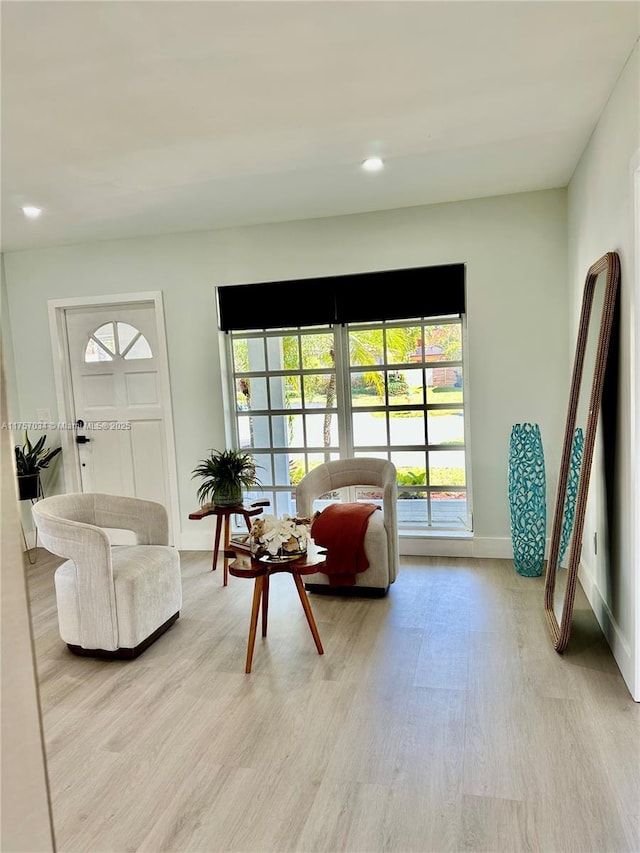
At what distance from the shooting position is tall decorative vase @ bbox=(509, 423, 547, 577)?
3795mm

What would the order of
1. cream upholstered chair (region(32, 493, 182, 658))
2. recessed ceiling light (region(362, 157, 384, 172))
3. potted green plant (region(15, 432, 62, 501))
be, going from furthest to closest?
potted green plant (region(15, 432, 62, 501)) < recessed ceiling light (region(362, 157, 384, 172)) < cream upholstered chair (region(32, 493, 182, 658))

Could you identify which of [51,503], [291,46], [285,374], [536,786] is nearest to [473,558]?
[285,374]

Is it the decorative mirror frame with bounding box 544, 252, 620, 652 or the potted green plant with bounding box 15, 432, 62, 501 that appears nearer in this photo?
the decorative mirror frame with bounding box 544, 252, 620, 652

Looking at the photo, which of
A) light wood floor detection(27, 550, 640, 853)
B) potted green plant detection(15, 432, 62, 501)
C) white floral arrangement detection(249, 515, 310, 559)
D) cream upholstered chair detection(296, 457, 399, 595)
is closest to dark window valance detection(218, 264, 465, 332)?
cream upholstered chair detection(296, 457, 399, 595)

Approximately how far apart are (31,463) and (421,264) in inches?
142

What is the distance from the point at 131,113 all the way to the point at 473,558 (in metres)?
3.58

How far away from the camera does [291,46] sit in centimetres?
203

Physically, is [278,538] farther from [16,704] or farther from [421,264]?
[421,264]

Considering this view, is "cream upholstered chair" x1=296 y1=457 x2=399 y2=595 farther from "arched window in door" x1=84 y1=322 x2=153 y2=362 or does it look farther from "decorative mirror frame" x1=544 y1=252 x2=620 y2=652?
"arched window in door" x1=84 y1=322 x2=153 y2=362

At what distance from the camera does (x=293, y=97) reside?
7.94 ft

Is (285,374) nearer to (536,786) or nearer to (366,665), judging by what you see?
(366,665)

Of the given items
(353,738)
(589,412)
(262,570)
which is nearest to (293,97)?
(589,412)

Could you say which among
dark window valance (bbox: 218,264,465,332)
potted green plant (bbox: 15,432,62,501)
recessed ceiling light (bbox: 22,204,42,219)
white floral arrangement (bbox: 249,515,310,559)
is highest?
recessed ceiling light (bbox: 22,204,42,219)

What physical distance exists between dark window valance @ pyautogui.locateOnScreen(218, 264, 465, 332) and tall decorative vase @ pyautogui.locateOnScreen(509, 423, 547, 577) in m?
1.10
